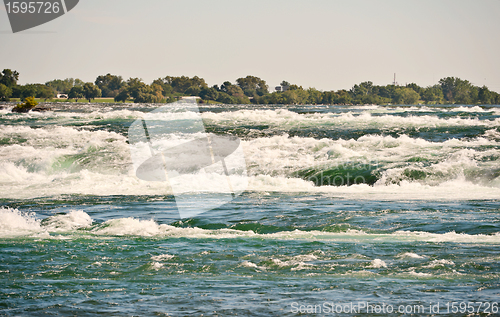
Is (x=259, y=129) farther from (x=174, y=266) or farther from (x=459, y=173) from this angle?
(x=174, y=266)

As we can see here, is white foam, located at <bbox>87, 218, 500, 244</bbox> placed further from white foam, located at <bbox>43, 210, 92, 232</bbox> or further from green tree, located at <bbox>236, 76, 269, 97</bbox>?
green tree, located at <bbox>236, 76, 269, 97</bbox>

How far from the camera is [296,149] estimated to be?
18641 millimetres

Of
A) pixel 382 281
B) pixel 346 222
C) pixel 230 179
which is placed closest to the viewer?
pixel 382 281

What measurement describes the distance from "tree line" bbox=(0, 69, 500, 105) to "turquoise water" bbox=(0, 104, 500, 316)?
465 feet

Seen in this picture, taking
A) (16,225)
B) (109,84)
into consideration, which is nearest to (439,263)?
(16,225)

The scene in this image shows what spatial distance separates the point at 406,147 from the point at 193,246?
1282 centimetres

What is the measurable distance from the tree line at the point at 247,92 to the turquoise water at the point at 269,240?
14179 cm

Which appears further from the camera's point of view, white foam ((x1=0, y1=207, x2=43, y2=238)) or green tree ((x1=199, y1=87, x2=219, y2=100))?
green tree ((x1=199, y1=87, x2=219, y2=100))

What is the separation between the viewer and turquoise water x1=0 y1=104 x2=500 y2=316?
4.84m

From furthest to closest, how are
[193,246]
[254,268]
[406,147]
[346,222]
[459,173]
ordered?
[406,147]
[459,173]
[346,222]
[193,246]
[254,268]

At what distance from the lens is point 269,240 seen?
7.42m

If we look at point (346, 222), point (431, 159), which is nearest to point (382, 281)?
point (346, 222)

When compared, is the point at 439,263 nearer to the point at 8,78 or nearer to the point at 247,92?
the point at 8,78

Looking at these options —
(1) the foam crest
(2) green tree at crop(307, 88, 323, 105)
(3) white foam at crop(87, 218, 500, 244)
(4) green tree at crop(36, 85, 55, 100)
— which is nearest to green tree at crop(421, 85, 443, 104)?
(2) green tree at crop(307, 88, 323, 105)
